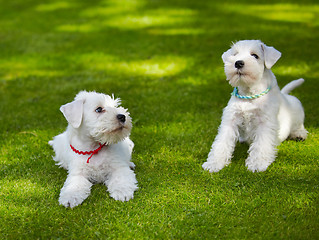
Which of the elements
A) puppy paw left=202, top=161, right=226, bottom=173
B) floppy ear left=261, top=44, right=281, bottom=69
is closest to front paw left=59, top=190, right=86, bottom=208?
puppy paw left=202, top=161, right=226, bottom=173

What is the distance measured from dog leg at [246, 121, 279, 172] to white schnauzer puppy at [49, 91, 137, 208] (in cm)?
169

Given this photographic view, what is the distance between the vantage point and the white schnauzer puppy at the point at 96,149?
4.90 m

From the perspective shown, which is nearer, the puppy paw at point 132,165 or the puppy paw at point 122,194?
the puppy paw at point 122,194

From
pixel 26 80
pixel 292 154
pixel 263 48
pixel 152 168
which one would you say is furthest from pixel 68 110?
pixel 26 80

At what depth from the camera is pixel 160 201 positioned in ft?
16.0

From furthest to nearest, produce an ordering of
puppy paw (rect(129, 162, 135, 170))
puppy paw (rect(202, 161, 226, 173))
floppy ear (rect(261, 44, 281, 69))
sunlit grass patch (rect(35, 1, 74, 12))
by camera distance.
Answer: sunlit grass patch (rect(35, 1, 74, 12)) → puppy paw (rect(129, 162, 135, 170)) → puppy paw (rect(202, 161, 226, 173)) → floppy ear (rect(261, 44, 281, 69))

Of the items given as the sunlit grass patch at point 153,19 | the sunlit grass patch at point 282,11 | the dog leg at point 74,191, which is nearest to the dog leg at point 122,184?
the dog leg at point 74,191

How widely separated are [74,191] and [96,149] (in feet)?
2.18

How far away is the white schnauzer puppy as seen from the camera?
4898 millimetres

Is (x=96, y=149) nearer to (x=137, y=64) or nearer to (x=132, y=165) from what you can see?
(x=132, y=165)

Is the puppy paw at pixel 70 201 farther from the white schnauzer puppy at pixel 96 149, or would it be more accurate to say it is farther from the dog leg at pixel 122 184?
the dog leg at pixel 122 184

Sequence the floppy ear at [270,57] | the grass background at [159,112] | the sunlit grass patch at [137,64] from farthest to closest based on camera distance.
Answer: the sunlit grass patch at [137,64] → the floppy ear at [270,57] → the grass background at [159,112]

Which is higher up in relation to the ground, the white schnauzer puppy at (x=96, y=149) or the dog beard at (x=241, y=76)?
the dog beard at (x=241, y=76)

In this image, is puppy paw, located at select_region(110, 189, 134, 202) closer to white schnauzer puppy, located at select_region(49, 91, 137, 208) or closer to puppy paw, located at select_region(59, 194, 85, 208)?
white schnauzer puppy, located at select_region(49, 91, 137, 208)
